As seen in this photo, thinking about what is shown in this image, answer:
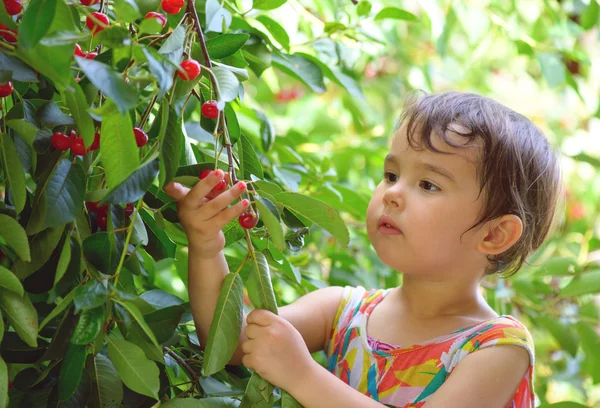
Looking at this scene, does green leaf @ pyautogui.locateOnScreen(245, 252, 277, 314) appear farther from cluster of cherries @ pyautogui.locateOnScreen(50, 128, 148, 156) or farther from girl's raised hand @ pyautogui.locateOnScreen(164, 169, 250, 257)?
cluster of cherries @ pyautogui.locateOnScreen(50, 128, 148, 156)

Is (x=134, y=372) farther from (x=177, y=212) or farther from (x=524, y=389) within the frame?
(x=524, y=389)

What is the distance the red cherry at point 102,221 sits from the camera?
29.8 inches

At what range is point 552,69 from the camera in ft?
5.55

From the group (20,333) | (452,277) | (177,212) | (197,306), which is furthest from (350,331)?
(20,333)

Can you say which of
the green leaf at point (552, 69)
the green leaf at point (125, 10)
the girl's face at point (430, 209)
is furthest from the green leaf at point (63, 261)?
the green leaf at point (552, 69)

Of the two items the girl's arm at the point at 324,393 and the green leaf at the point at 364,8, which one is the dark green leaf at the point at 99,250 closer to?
the girl's arm at the point at 324,393

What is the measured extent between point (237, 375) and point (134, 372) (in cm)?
31

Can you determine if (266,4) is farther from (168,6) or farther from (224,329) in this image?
(224,329)

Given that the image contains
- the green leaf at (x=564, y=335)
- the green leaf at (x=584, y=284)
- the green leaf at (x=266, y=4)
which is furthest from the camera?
the green leaf at (x=564, y=335)

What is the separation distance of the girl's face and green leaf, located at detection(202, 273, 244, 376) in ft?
0.93

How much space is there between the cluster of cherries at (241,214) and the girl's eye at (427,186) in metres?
0.32

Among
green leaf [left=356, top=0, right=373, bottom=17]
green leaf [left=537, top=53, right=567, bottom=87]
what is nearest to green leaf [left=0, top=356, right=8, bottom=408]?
green leaf [left=356, top=0, right=373, bottom=17]

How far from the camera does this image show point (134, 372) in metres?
0.68

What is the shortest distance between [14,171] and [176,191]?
174 millimetres
